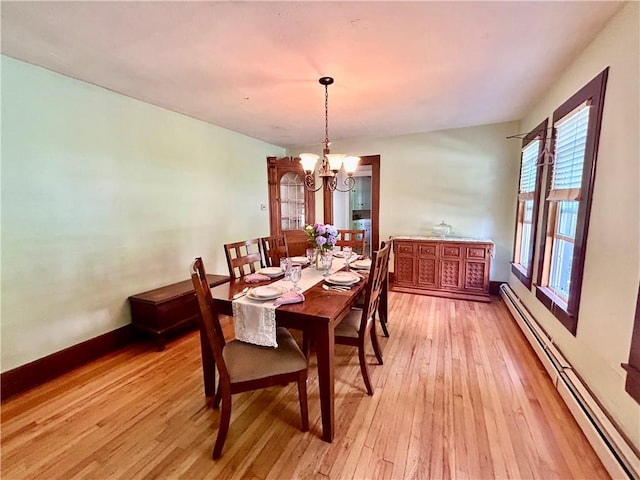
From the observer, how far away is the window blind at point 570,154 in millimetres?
2025

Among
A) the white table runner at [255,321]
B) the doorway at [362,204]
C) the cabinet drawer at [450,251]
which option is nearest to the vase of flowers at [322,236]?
the white table runner at [255,321]

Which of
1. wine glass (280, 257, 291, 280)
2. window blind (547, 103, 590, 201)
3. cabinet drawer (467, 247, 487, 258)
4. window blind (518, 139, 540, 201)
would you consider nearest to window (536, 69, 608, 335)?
window blind (547, 103, 590, 201)

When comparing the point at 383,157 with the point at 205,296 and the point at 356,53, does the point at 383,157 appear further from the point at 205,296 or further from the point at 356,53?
the point at 205,296

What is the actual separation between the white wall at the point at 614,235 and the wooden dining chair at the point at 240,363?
5.49 ft

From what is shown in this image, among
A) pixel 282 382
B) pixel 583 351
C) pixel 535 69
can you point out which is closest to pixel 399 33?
pixel 535 69

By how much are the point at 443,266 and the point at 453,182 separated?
1275 mm

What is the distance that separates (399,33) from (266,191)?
11.7 feet

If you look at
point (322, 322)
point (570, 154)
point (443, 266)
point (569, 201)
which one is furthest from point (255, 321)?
point (443, 266)

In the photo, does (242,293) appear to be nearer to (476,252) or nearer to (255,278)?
(255,278)

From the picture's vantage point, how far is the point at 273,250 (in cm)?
304

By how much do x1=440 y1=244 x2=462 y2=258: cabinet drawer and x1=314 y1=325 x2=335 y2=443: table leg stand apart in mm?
2934

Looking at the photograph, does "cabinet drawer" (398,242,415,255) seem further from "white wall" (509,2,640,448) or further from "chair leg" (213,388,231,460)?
"chair leg" (213,388,231,460)

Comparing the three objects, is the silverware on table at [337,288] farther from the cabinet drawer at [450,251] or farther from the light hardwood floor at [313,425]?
the cabinet drawer at [450,251]

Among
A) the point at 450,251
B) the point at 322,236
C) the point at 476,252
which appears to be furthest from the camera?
the point at 450,251
